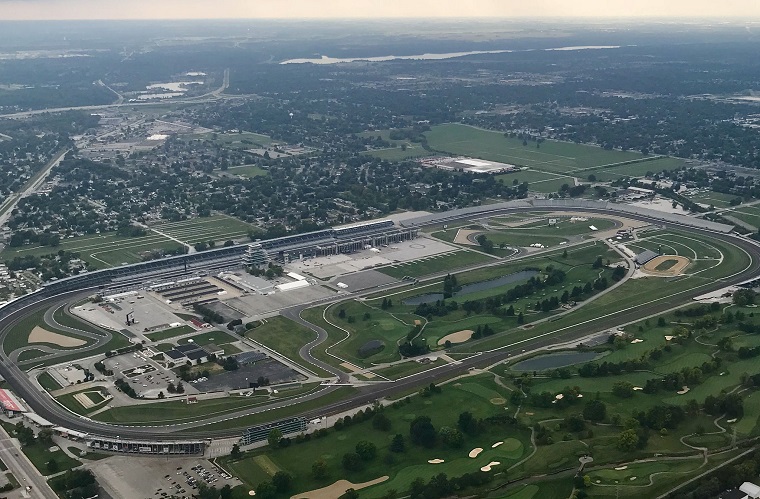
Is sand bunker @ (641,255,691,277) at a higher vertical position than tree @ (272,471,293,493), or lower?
higher

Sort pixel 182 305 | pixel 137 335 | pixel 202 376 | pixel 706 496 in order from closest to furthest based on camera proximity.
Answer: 1. pixel 706 496
2. pixel 202 376
3. pixel 137 335
4. pixel 182 305

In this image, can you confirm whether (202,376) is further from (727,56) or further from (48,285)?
(727,56)

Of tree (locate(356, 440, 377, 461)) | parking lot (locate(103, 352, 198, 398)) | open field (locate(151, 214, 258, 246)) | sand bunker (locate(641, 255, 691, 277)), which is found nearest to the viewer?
tree (locate(356, 440, 377, 461))

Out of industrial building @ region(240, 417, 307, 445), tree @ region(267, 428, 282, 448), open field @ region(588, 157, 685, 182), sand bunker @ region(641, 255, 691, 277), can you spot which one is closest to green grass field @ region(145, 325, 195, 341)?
industrial building @ region(240, 417, 307, 445)

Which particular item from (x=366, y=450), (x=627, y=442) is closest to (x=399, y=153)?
(x=366, y=450)

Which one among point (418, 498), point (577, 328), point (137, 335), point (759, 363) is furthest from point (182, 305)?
point (759, 363)

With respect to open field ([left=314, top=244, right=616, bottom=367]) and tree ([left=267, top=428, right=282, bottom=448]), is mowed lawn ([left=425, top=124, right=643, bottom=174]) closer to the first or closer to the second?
open field ([left=314, top=244, right=616, bottom=367])

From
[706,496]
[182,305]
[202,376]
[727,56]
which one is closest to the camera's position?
[706,496]
